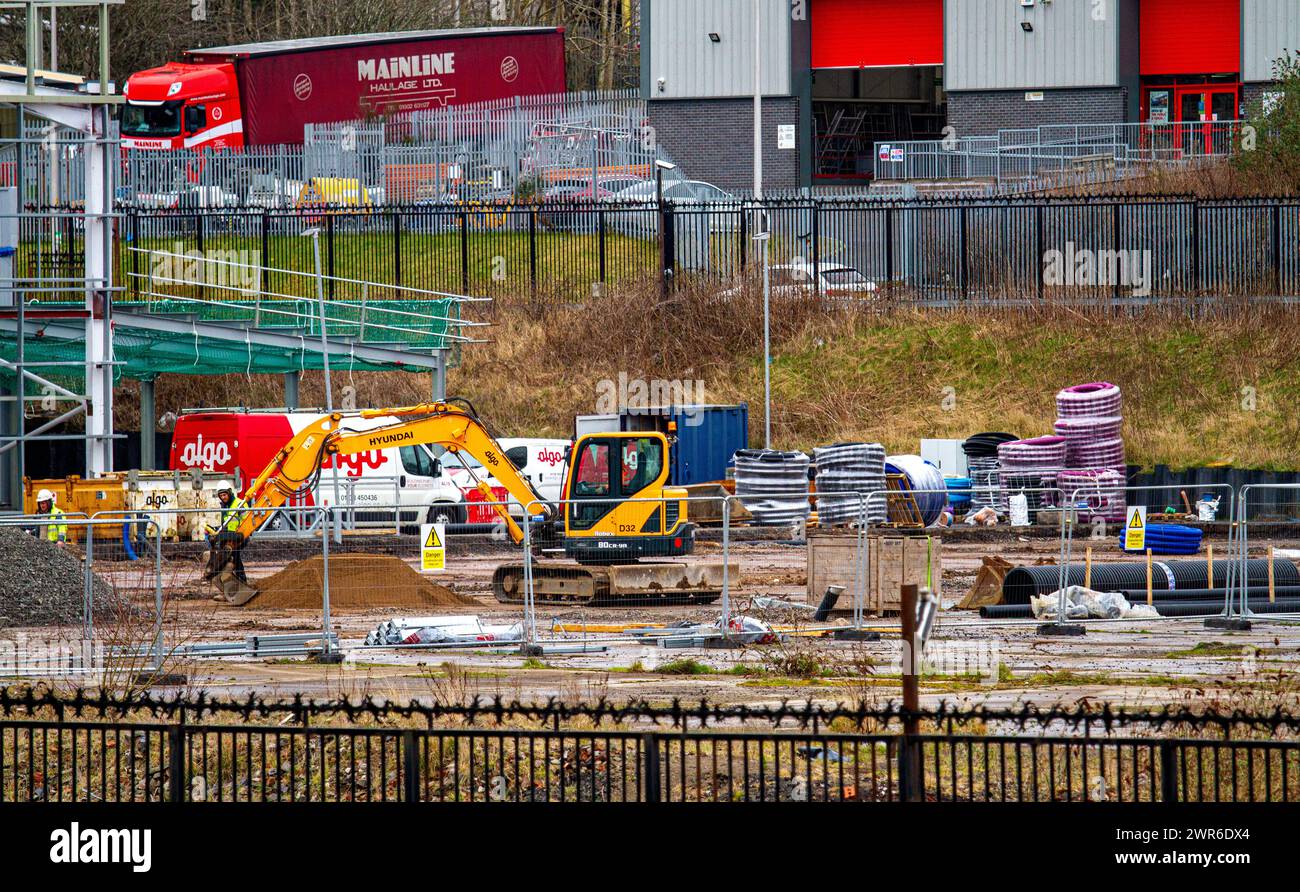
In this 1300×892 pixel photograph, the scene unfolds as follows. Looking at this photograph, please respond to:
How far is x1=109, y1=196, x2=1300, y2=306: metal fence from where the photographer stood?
126 ft

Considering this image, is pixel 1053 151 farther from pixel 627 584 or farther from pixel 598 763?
pixel 598 763

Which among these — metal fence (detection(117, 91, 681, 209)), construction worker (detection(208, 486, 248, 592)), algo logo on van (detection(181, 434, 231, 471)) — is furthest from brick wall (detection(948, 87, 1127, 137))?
construction worker (detection(208, 486, 248, 592))

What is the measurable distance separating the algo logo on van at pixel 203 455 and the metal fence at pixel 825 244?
9.60 metres

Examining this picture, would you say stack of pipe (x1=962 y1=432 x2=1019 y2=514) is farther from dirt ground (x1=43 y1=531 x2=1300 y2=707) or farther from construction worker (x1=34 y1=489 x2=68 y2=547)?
construction worker (x1=34 y1=489 x2=68 y2=547)

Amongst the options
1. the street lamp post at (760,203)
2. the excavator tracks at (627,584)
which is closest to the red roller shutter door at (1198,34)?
the street lamp post at (760,203)

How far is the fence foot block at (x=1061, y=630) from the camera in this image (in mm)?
19688

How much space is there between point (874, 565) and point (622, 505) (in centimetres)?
443

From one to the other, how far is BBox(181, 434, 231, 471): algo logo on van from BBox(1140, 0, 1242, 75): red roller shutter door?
99.8ft

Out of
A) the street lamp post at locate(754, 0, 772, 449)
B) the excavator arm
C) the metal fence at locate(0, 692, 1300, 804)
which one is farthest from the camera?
the street lamp post at locate(754, 0, 772, 449)

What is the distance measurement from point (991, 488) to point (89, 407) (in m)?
15.5

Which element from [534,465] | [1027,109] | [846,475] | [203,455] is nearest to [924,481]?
[846,475]

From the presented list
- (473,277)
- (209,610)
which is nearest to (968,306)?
(473,277)
